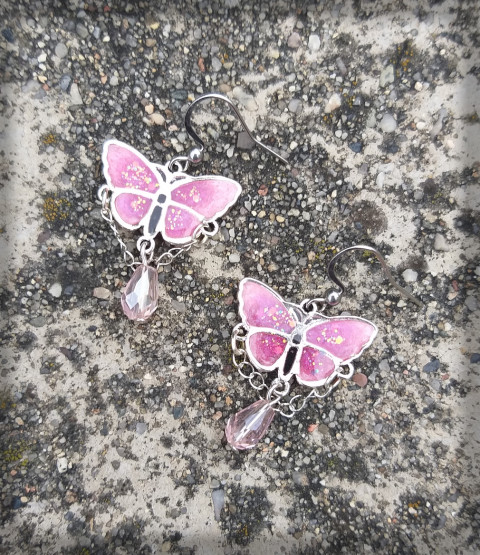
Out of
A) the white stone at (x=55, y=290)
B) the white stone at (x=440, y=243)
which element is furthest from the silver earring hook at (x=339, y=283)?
the white stone at (x=55, y=290)

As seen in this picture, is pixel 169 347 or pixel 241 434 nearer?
pixel 241 434

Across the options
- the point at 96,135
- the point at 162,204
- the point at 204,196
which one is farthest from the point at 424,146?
the point at 96,135

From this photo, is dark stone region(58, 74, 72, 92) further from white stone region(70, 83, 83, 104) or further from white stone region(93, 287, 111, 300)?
white stone region(93, 287, 111, 300)

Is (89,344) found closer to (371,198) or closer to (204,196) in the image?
(204,196)

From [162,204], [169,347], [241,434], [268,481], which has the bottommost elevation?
[268,481]

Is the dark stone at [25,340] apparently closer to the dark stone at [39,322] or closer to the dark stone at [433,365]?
the dark stone at [39,322]

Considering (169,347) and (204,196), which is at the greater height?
(204,196)

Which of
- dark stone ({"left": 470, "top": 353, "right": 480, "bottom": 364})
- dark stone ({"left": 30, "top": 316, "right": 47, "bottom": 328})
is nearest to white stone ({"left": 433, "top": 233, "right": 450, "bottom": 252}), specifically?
dark stone ({"left": 470, "top": 353, "right": 480, "bottom": 364})
